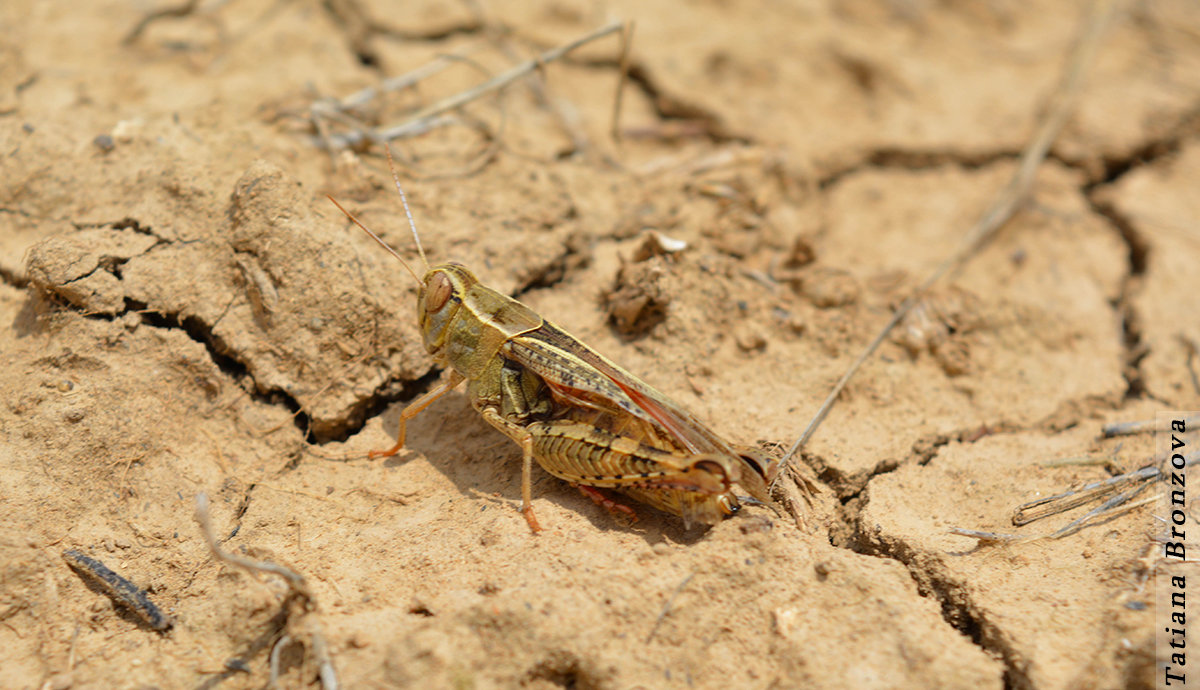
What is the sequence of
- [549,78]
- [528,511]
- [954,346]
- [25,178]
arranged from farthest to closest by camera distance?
[549,78]
[954,346]
[25,178]
[528,511]

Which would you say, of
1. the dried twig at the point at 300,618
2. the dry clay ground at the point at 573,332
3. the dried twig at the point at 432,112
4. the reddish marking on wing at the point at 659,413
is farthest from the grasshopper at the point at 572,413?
the dried twig at the point at 432,112

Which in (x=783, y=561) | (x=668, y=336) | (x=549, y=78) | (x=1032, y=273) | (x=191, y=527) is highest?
(x=1032, y=273)

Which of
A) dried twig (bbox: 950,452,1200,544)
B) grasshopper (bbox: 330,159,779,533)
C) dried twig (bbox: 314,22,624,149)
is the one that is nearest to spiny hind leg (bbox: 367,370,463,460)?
grasshopper (bbox: 330,159,779,533)

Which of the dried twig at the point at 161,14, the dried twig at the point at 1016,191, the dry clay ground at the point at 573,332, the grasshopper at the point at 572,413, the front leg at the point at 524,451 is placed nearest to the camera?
the dry clay ground at the point at 573,332

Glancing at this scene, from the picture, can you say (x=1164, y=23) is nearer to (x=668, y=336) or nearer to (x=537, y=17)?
(x=537, y=17)

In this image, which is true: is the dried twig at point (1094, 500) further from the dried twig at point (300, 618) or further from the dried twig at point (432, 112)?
the dried twig at point (432, 112)

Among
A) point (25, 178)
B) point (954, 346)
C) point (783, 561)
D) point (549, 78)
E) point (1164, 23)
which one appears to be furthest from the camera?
point (1164, 23)

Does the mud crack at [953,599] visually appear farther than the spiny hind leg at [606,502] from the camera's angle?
No

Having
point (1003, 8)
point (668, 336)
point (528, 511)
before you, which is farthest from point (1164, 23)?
point (528, 511)

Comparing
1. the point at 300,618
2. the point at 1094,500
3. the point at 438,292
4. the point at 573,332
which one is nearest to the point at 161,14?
the point at 438,292
